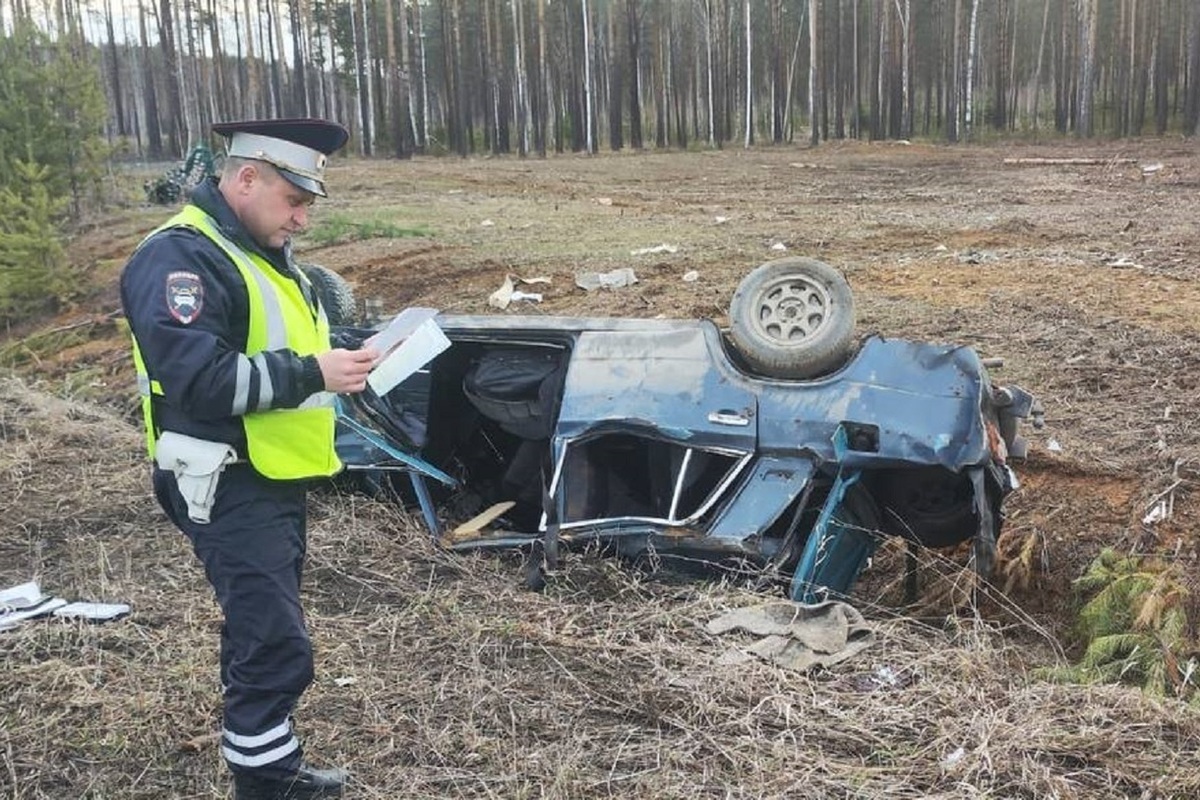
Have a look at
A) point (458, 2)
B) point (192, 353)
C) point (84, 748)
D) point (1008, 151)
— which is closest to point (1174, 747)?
point (192, 353)

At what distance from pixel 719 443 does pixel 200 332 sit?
2.12 meters

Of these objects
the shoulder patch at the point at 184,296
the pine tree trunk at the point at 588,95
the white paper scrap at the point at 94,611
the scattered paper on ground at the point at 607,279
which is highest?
the pine tree trunk at the point at 588,95

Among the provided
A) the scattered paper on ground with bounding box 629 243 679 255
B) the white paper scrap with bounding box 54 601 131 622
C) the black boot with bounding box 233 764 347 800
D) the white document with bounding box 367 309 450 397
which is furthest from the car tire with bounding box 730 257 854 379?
the scattered paper on ground with bounding box 629 243 679 255

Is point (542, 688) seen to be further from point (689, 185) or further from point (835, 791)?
point (689, 185)

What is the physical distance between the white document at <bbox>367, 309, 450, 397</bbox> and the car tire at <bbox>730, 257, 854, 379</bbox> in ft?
5.19

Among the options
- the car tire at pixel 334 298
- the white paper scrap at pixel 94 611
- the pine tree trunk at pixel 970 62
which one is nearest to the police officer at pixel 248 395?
the white paper scrap at pixel 94 611

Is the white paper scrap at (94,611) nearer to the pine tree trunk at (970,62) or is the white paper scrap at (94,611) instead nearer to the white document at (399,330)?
the white document at (399,330)

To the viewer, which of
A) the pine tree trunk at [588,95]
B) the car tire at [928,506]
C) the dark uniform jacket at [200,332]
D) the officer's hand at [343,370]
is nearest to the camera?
the dark uniform jacket at [200,332]

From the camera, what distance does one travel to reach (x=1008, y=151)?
83.6ft

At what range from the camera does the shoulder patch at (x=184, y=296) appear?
234 centimetres

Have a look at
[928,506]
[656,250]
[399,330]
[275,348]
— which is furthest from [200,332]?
[656,250]

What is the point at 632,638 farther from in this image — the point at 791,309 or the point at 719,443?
the point at 791,309

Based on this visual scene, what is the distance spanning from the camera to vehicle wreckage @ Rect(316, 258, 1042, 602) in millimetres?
3840

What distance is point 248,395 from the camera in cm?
237
